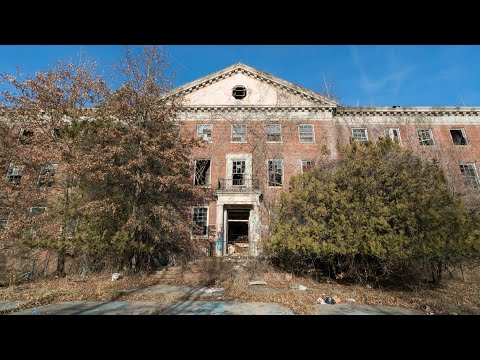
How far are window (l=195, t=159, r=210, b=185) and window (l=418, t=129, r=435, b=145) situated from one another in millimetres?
17287

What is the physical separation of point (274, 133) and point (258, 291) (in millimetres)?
12724

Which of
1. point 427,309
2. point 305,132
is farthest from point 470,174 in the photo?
point 427,309

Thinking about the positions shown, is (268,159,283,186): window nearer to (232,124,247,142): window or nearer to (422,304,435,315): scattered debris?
(232,124,247,142): window

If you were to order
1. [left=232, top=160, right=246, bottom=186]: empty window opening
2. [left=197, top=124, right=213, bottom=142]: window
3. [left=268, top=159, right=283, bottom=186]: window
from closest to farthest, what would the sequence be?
[left=268, top=159, right=283, bottom=186]: window < [left=232, top=160, right=246, bottom=186]: empty window opening < [left=197, top=124, right=213, bottom=142]: window

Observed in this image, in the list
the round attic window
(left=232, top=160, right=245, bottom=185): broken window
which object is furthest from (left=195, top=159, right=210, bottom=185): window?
the round attic window

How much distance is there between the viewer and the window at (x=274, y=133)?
19.4 m

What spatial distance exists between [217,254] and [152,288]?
5637mm

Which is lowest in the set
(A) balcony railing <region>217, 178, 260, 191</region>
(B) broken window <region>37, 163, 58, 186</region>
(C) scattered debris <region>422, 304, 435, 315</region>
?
(C) scattered debris <region>422, 304, 435, 315</region>

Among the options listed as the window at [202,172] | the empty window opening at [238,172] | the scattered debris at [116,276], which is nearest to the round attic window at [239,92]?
the empty window opening at [238,172]

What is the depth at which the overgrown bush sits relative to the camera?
862 centimetres

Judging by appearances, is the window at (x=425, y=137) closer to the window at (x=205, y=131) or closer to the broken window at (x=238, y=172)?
the broken window at (x=238, y=172)

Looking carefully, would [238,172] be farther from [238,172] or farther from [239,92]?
[239,92]

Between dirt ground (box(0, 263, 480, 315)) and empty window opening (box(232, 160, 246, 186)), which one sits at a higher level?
empty window opening (box(232, 160, 246, 186))
